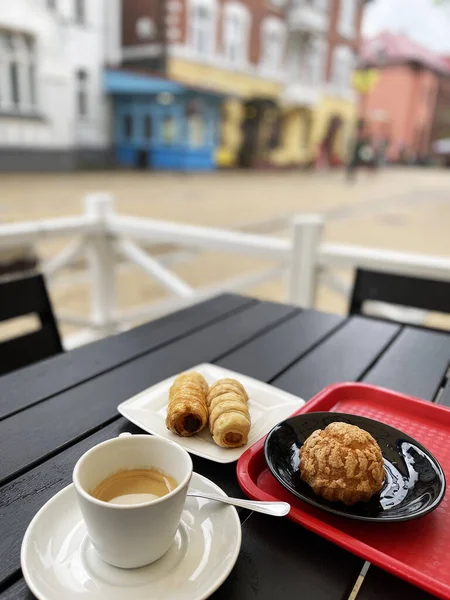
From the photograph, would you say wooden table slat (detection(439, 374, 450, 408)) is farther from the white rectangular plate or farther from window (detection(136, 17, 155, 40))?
window (detection(136, 17, 155, 40))

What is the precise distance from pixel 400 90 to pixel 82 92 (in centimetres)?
1933

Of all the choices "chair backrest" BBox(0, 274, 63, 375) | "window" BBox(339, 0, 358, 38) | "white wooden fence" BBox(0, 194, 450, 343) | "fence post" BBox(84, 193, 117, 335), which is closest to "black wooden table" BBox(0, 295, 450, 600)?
"chair backrest" BBox(0, 274, 63, 375)

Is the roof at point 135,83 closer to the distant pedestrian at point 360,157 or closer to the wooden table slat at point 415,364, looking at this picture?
the distant pedestrian at point 360,157

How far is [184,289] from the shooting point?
2449 millimetres

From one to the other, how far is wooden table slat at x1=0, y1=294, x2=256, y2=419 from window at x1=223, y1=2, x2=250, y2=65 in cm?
1617

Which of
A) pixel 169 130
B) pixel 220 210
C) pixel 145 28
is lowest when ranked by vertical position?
pixel 220 210

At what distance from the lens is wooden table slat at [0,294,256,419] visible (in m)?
0.91

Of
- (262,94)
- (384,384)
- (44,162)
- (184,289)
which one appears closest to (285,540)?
(384,384)

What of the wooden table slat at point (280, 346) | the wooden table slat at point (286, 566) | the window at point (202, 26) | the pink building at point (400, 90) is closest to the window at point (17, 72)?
the window at point (202, 26)

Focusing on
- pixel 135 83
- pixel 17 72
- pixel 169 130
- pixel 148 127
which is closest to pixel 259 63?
pixel 169 130

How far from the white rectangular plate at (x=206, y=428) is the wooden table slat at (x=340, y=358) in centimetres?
9

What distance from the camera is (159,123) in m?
13.6

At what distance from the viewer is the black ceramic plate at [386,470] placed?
0.57 meters

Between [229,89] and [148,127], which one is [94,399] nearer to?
[148,127]
